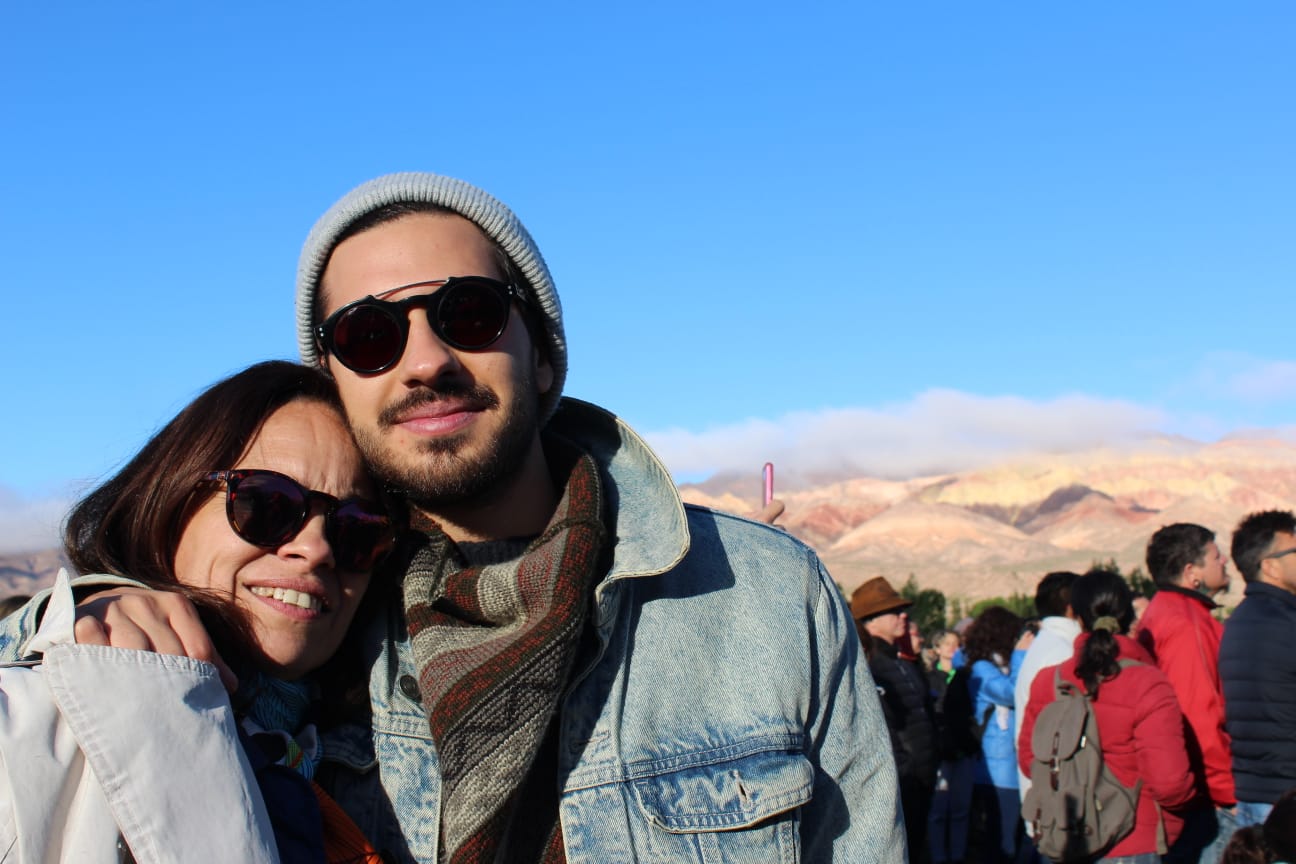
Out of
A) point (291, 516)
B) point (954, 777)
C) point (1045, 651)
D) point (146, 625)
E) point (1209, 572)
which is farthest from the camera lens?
point (954, 777)

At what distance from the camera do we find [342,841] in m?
1.81

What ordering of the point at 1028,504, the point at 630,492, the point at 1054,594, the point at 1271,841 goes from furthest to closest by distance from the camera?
the point at 1028,504, the point at 1054,594, the point at 1271,841, the point at 630,492

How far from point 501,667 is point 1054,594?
6.14 metres

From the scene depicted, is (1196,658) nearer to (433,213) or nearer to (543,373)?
(543,373)

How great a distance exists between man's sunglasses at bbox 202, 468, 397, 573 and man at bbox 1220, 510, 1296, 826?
173 inches

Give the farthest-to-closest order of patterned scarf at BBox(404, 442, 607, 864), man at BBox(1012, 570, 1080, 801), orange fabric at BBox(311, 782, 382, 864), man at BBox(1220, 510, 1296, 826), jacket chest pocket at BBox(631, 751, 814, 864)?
man at BBox(1012, 570, 1080, 801)
man at BBox(1220, 510, 1296, 826)
jacket chest pocket at BBox(631, 751, 814, 864)
patterned scarf at BBox(404, 442, 607, 864)
orange fabric at BBox(311, 782, 382, 864)

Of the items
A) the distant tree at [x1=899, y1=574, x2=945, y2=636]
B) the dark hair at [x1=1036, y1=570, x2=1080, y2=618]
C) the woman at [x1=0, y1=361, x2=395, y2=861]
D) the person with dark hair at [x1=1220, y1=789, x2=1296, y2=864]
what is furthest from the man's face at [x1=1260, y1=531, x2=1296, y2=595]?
the distant tree at [x1=899, y1=574, x2=945, y2=636]

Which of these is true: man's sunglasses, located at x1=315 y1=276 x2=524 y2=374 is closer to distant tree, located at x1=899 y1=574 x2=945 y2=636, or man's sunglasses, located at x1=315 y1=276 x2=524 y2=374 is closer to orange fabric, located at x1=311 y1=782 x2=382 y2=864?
orange fabric, located at x1=311 y1=782 x2=382 y2=864

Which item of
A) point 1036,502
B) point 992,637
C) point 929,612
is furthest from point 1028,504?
point 992,637

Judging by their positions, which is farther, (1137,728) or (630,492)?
(1137,728)

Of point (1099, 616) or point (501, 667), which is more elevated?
point (501, 667)

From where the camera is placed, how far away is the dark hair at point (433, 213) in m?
2.29

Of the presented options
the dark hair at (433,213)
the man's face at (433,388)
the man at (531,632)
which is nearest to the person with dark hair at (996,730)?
the man at (531,632)

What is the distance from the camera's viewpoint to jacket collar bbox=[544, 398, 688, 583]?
86.9 inches
